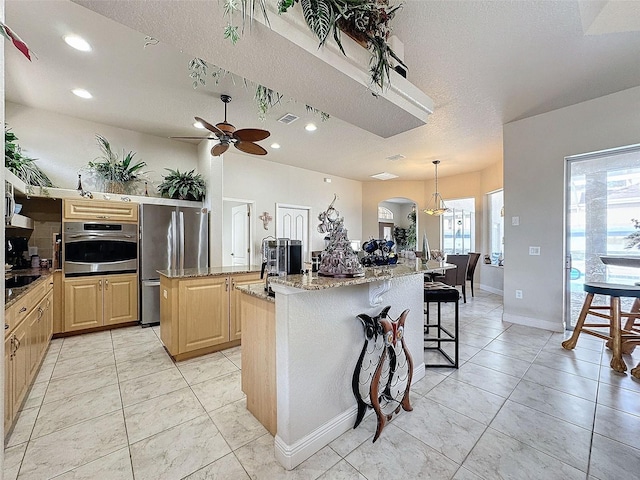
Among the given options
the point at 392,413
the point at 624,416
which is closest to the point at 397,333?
the point at 392,413

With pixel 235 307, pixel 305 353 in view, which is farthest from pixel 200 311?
pixel 305 353

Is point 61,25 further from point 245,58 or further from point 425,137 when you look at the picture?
point 425,137

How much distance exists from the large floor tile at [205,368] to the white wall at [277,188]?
2.19m

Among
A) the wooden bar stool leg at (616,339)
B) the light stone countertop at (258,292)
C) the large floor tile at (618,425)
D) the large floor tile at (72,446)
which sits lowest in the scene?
the large floor tile at (72,446)

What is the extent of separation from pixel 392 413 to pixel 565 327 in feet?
10.4

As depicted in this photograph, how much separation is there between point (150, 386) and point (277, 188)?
4.52 m

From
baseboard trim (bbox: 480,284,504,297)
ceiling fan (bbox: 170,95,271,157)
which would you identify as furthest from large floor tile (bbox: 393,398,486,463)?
baseboard trim (bbox: 480,284,504,297)

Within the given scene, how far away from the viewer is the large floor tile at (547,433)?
1.57 meters

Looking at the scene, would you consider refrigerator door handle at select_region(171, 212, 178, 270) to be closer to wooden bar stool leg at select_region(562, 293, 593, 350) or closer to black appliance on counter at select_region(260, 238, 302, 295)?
black appliance on counter at select_region(260, 238, 302, 295)

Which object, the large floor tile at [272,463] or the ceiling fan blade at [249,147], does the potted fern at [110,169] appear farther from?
the large floor tile at [272,463]

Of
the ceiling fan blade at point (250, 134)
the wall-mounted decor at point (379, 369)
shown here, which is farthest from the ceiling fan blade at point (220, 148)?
the wall-mounted decor at point (379, 369)

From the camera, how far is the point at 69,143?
384 cm

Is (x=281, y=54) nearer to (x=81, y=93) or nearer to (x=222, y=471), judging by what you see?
(x=222, y=471)

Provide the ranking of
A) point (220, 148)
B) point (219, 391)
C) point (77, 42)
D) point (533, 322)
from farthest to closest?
point (533, 322)
point (220, 148)
point (77, 42)
point (219, 391)
